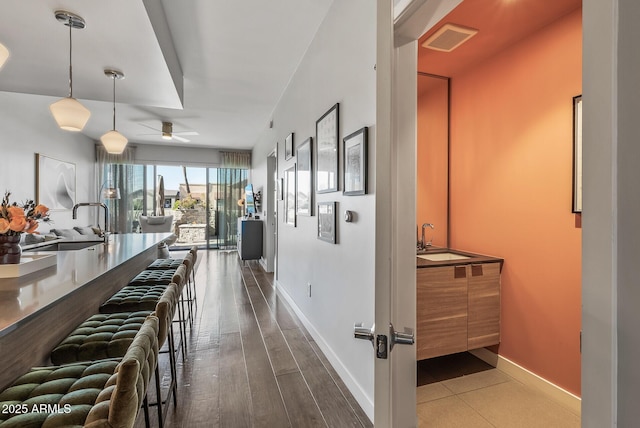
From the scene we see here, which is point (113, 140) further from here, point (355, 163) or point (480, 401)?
point (480, 401)

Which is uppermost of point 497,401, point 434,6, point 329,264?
point 434,6

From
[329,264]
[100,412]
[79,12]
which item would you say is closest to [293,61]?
[79,12]

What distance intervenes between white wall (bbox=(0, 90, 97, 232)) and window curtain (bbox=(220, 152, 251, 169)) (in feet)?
10.9

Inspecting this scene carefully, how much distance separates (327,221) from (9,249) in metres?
1.91

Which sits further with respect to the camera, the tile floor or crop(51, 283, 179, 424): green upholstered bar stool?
the tile floor

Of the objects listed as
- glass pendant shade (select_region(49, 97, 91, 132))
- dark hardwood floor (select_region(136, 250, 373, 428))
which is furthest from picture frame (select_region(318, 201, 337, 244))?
glass pendant shade (select_region(49, 97, 91, 132))

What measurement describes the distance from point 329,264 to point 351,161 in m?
0.92

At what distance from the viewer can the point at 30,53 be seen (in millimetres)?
2656

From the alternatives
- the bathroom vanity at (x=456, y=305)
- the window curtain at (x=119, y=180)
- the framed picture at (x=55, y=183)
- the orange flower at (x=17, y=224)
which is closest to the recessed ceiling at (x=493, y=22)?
the bathroom vanity at (x=456, y=305)

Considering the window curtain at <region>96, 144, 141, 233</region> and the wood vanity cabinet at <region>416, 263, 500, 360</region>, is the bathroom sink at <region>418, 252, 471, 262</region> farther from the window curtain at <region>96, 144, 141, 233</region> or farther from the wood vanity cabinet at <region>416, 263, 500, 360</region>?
the window curtain at <region>96, 144, 141, 233</region>

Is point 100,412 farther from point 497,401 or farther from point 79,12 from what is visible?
point 79,12

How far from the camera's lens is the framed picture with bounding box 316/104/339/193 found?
2.36 m

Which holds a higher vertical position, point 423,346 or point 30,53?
point 30,53

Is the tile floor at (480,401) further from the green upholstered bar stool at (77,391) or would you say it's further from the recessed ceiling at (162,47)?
the recessed ceiling at (162,47)
